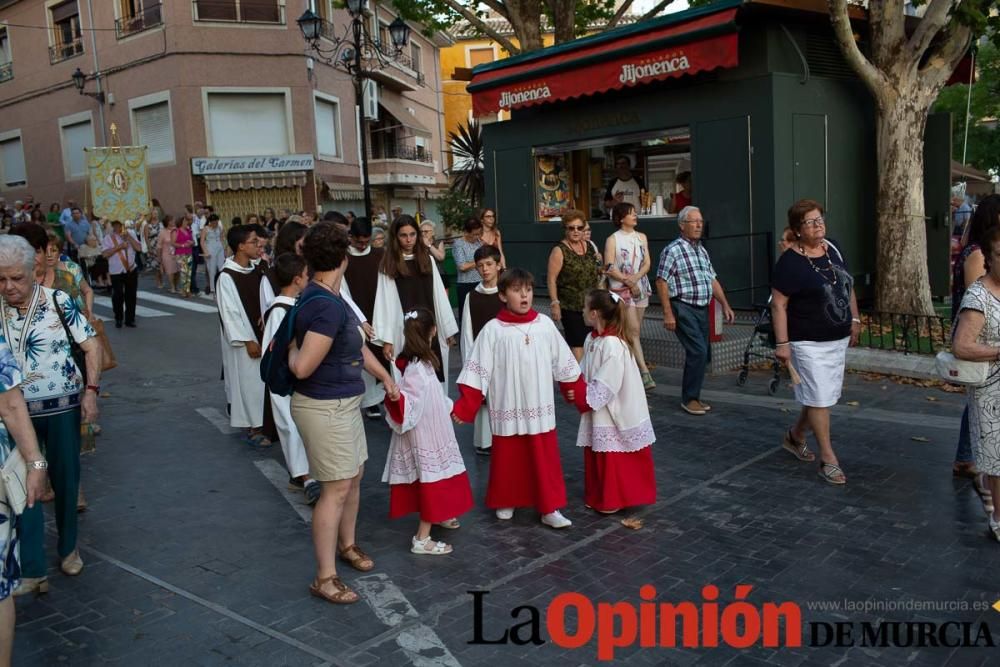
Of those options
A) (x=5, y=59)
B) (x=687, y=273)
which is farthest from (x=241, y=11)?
(x=687, y=273)

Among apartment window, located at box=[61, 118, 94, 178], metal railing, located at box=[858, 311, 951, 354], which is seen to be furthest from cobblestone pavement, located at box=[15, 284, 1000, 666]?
apartment window, located at box=[61, 118, 94, 178]

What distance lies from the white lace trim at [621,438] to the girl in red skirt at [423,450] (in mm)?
924

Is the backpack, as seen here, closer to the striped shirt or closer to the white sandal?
the white sandal

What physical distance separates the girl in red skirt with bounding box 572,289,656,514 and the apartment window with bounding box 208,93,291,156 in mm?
23532

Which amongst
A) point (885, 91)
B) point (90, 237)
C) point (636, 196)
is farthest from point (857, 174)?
point (90, 237)

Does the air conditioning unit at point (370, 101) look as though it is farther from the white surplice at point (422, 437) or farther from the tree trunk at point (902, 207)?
the white surplice at point (422, 437)

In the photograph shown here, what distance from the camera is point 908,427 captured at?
7.34m

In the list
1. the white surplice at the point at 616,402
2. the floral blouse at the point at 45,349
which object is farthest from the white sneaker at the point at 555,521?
the floral blouse at the point at 45,349

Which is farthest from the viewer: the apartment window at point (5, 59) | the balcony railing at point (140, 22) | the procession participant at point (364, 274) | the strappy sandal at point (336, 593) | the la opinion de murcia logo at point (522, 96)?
the apartment window at point (5, 59)

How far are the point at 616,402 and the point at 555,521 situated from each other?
840 mm

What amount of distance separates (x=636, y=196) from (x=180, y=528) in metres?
9.60

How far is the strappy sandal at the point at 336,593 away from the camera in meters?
4.39

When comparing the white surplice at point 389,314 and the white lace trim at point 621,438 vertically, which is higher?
the white surplice at point 389,314

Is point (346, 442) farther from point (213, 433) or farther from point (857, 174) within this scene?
point (857, 174)
